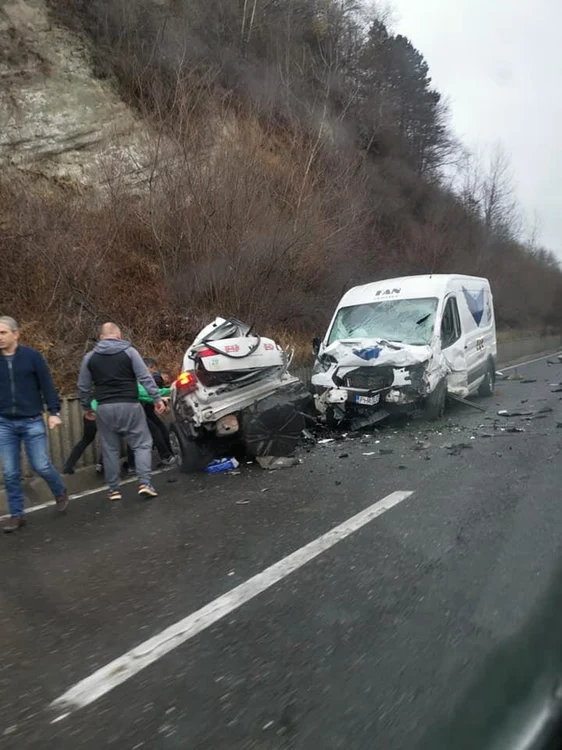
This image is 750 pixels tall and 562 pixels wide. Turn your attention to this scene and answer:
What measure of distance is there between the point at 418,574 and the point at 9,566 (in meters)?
2.95

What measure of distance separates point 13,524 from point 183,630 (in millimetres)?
2854

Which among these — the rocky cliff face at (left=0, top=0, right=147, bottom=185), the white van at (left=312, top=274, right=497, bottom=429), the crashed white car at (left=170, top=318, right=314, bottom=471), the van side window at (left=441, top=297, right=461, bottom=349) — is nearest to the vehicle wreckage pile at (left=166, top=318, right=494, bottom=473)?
the crashed white car at (left=170, top=318, right=314, bottom=471)

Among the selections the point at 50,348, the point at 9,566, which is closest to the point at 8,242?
the point at 50,348

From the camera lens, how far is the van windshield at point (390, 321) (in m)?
10.6

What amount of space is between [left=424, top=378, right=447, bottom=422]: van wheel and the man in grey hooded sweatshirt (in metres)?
4.75

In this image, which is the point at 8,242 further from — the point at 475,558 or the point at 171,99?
the point at 475,558

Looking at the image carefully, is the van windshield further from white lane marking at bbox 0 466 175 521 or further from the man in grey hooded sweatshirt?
the man in grey hooded sweatshirt

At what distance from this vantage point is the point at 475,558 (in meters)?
4.50

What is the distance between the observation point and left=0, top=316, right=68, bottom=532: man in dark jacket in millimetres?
5688

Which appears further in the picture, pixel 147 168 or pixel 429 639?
pixel 147 168

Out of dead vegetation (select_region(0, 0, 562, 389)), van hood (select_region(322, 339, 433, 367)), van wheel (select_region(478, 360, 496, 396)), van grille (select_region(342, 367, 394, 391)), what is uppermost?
dead vegetation (select_region(0, 0, 562, 389))

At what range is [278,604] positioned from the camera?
12.8 feet

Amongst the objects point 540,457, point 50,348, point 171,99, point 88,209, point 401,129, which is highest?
point 401,129

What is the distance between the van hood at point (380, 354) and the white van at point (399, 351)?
0.05 feet
